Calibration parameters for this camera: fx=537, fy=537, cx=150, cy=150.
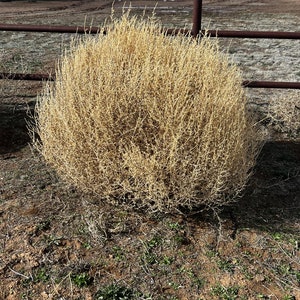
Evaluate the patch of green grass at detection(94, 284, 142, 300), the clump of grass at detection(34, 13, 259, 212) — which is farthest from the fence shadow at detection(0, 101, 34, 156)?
the patch of green grass at detection(94, 284, 142, 300)

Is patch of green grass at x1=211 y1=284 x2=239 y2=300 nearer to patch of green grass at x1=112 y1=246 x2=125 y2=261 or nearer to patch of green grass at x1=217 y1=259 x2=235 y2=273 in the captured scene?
patch of green grass at x1=217 y1=259 x2=235 y2=273

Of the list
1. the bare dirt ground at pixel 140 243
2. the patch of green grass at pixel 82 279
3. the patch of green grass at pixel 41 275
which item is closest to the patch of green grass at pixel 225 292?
the bare dirt ground at pixel 140 243

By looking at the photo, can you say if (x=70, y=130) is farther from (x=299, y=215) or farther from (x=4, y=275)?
(x=299, y=215)

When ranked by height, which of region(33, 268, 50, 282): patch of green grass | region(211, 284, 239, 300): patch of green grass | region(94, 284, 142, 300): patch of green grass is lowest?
region(211, 284, 239, 300): patch of green grass

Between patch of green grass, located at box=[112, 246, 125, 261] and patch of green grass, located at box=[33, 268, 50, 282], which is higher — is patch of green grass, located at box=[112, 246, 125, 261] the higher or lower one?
the lower one

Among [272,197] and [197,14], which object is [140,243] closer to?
[272,197]

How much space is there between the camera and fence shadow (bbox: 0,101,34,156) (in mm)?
4260

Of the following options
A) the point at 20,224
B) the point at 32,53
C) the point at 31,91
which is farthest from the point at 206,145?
the point at 32,53

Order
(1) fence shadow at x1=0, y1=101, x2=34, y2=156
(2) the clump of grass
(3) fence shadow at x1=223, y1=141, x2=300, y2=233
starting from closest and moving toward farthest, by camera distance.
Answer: (2) the clump of grass, (3) fence shadow at x1=223, y1=141, x2=300, y2=233, (1) fence shadow at x1=0, y1=101, x2=34, y2=156

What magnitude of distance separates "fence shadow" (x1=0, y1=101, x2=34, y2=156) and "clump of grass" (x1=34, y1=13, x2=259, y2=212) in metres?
0.85

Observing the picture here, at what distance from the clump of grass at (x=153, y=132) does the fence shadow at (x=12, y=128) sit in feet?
2.77

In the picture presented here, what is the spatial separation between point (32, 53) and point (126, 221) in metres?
5.51

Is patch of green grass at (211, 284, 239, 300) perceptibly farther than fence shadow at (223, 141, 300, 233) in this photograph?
No

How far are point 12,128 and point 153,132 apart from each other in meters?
1.90
